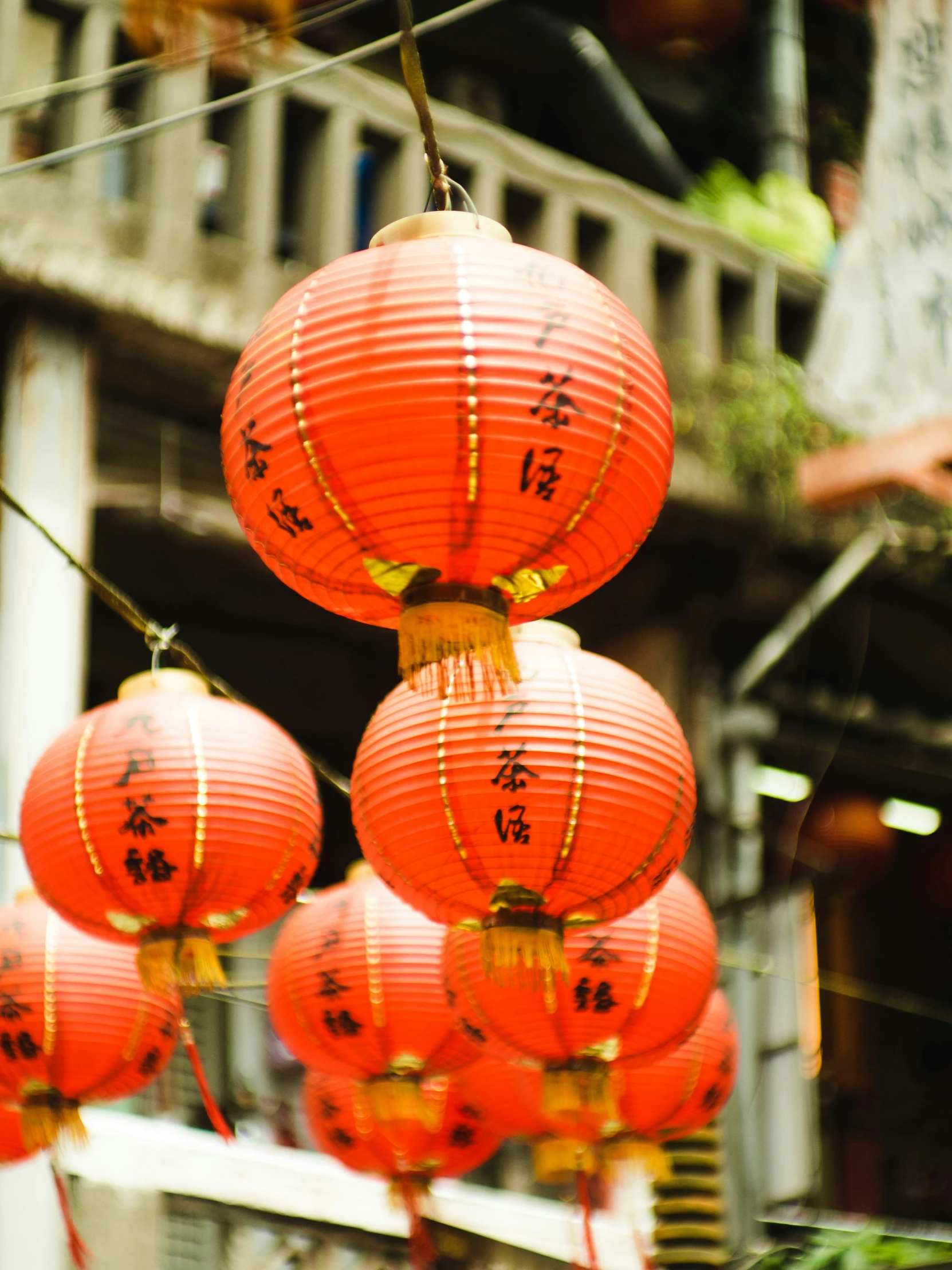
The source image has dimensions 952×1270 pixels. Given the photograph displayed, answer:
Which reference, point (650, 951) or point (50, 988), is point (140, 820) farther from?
point (650, 951)


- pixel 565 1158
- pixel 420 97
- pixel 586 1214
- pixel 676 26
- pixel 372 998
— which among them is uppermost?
pixel 676 26

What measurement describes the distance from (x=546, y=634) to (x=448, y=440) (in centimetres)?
118

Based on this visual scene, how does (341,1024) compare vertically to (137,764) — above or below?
below

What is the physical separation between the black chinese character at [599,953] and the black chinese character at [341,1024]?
0.75 meters

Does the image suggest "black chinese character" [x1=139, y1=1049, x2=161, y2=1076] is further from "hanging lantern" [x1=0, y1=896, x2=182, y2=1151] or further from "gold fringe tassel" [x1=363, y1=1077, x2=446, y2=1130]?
"gold fringe tassel" [x1=363, y1=1077, x2=446, y2=1130]

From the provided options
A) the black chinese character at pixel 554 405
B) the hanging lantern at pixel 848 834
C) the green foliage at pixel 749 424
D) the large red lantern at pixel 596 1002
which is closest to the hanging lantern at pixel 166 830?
the large red lantern at pixel 596 1002

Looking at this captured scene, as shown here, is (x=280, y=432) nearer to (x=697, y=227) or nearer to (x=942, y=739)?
(x=697, y=227)

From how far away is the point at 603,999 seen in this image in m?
3.92

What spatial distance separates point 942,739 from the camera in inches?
344

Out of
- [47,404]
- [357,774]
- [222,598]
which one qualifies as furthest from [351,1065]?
[222,598]

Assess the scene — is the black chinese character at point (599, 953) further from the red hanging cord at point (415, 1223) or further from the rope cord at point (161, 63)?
the rope cord at point (161, 63)

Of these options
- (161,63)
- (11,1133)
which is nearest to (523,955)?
(161,63)

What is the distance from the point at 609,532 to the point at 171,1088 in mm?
5279

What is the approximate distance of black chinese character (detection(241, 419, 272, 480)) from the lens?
2805 millimetres
